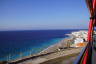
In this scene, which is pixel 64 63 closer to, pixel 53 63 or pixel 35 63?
pixel 53 63

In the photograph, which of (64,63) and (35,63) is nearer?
(64,63)

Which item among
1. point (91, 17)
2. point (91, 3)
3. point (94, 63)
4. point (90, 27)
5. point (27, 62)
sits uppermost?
point (91, 3)

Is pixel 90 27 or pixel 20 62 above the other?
pixel 90 27

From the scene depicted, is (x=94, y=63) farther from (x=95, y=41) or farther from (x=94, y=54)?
(x=95, y=41)

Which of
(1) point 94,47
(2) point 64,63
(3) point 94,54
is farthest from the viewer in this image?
(2) point 64,63

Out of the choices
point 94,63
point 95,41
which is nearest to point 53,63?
point 95,41

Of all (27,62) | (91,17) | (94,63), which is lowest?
(27,62)

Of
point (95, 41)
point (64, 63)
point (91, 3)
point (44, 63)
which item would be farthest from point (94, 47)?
point (44, 63)

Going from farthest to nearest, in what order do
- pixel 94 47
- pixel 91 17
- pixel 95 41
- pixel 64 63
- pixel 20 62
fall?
pixel 20 62
pixel 64 63
pixel 95 41
pixel 94 47
pixel 91 17

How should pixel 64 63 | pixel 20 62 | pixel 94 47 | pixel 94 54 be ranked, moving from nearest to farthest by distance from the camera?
pixel 94 54 < pixel 94 47 < pixel 64 63 < pixel 20 62
